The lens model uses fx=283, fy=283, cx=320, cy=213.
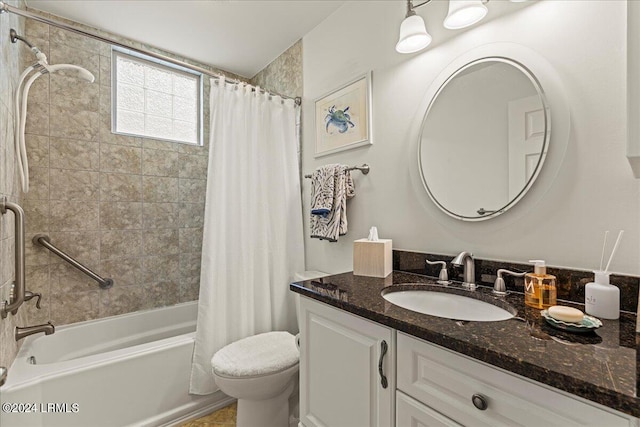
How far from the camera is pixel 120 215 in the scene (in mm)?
2133

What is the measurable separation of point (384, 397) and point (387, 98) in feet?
4.38

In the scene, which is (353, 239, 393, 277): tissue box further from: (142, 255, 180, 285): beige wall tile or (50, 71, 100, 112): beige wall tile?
(50, 71, 100, 112): beige wall tile

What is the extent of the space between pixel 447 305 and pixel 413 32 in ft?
3.63

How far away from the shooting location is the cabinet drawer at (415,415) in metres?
0.70

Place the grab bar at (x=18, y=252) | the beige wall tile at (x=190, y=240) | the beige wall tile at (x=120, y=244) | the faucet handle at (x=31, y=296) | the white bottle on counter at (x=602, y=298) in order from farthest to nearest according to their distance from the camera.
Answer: the beige wall tile at (x=190, y=240) → the beige wall tile at (x=120, y=244) → the faucet handle at (x=31, y=296) → the grab bar at (x=18, y=252) → the white bottle on counter at (x=602, y=298)

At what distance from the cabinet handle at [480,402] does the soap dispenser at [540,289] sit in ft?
1.29

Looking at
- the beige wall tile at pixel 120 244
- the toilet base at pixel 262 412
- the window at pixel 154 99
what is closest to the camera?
the toilet base at pixel 262 412

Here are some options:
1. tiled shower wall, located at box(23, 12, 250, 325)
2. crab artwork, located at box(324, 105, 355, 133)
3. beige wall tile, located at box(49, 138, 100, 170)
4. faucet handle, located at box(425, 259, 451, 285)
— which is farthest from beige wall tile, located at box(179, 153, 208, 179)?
faucet handle, located at box(425, 259, 451, 285)

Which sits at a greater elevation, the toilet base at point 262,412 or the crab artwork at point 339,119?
the crab artwork at point 339,119

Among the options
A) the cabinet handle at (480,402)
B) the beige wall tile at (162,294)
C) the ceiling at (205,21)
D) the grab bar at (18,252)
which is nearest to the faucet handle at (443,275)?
the cabinet handle at (480,402)

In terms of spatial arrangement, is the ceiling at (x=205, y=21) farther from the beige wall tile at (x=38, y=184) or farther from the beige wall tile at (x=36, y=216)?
the beige wall tile at (x=36, y=216)

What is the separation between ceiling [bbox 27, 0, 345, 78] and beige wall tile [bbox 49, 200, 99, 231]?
1254 millimetres

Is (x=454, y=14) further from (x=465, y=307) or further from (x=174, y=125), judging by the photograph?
(x=174, y=125)

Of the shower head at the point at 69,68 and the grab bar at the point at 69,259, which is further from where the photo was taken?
the grab bar at the point at 69,259
